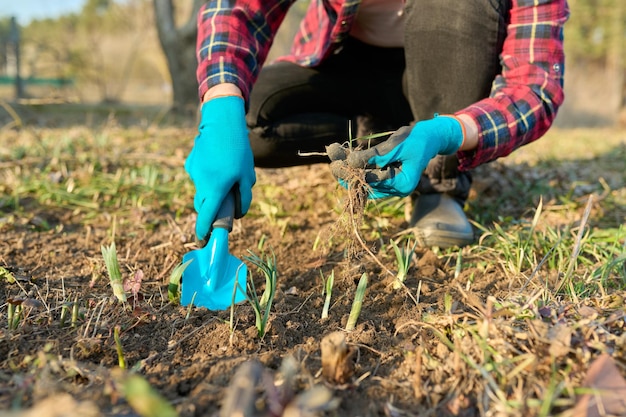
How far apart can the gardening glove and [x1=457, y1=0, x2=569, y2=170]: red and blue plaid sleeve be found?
21 cm

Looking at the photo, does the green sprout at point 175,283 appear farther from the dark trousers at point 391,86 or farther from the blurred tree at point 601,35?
the blurred tree at point 601,35

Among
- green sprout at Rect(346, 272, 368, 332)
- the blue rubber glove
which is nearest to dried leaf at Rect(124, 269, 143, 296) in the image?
the blue rubber glove

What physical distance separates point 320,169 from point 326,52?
24.2 inches

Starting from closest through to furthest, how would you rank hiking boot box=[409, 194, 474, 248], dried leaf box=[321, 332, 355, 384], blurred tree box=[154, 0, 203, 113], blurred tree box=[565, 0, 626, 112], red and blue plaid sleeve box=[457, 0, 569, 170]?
dried leaf box=[321, 332, 355, 384] < red and blue plaid sleeve box=[457, 0, 569, 170] < hiking boot box=[409, 194, 474, 248] < blurred tree box=[154, 0, 203, 113] < blurred tree box=[565, 0, 626, 112]

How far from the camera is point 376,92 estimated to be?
206 cm

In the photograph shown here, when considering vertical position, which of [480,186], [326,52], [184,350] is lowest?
[184,350]

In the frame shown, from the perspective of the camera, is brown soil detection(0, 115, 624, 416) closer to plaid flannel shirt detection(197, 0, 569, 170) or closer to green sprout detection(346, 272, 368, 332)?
green sprout detection(346, 272, 368, 332)

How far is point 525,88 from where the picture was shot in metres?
1.57

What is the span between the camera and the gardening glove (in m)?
1.27

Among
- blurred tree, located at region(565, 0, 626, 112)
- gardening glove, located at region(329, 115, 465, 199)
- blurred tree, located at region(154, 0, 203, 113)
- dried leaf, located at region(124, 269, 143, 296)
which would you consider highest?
blurred tree, located at region(565, 0, 626, 112)

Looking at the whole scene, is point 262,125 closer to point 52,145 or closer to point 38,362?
point 38,362

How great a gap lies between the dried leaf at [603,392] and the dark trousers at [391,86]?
1.04 metres

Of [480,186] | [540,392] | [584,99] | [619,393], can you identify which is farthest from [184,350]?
[584,99]

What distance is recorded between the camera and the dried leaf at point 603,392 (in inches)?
32.7
